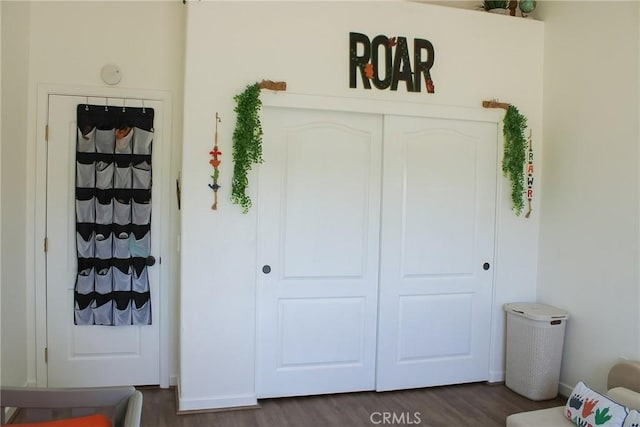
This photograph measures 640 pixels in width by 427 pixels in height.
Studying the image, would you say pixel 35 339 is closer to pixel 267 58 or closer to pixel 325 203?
pixel 325 203

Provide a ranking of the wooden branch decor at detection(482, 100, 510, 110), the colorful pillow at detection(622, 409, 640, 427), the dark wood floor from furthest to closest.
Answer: the wooden branch decor at detection(482, 100, 510, 110), the dark wood floor, the colorful pillow at detection(622, 409, 640, 427)

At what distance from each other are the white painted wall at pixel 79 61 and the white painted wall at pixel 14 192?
0.01 m

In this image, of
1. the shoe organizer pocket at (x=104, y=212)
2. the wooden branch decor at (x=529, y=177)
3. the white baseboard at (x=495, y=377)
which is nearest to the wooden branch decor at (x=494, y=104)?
the wooden branch decor at (x=529, y=177)

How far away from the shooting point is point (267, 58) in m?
3.24

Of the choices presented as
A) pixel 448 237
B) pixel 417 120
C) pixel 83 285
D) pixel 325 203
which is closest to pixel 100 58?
pixel 83 285

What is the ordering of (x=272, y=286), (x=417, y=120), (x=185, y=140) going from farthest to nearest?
(x=417, y=120)
(x=272, y=286)
(x=185, y=140)

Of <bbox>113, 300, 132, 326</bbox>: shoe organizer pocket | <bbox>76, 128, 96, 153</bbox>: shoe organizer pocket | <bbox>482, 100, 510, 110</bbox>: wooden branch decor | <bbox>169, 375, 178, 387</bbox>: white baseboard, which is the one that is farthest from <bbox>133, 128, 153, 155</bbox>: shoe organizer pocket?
<bbox>482, 100, 510, 110</bbox>: wooden branch decor

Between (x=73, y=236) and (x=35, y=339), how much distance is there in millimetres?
767

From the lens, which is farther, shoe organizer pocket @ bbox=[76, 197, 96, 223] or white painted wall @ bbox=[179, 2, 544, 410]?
shoe organizer pocket @ bbox=[76, 197, 96, 223]

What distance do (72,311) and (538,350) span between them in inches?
132

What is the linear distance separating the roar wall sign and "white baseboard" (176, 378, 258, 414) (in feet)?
7.45

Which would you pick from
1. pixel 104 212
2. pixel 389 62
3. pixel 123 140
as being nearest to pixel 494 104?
pixel 389 62

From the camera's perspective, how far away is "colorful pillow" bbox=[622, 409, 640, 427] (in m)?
2.20

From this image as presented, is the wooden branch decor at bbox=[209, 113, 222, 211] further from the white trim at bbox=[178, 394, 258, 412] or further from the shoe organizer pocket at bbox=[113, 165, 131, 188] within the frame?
the white trim at bbox=[178, 394, 258, 412]
